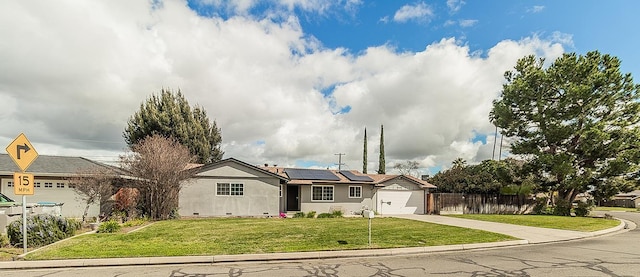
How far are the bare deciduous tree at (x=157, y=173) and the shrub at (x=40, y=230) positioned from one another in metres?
6.66

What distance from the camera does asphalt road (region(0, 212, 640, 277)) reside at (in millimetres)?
8305

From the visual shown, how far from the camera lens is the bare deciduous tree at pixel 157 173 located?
20.0 m

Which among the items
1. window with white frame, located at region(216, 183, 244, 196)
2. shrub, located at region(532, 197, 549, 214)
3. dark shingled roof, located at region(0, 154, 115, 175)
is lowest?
shrub, located at region(532, 197, 549, 214)

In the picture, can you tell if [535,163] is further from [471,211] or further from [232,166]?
[232,166]

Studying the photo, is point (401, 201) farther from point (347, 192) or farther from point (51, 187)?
point (51, 187)

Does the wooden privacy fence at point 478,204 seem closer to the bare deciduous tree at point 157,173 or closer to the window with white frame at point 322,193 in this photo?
the window with white frame at point 322,193

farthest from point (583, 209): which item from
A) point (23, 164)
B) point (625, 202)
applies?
point (625, 202)

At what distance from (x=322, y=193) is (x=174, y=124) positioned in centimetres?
1916

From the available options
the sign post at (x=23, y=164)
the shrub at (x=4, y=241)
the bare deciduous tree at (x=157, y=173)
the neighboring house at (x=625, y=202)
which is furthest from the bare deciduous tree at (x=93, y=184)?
the neighboring house at (x=625, y=202)

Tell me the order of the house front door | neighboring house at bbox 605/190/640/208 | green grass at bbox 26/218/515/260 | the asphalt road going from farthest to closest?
neighboring house at bbox 605/190/640/208
the house front door
green grass at bbox 26/218/515/260
the asphalt road

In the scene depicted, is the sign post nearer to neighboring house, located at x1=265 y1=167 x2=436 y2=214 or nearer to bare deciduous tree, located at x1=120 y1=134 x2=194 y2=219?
bare deciduous tree, located at x1=120 y1=134 x2=194 y2=219

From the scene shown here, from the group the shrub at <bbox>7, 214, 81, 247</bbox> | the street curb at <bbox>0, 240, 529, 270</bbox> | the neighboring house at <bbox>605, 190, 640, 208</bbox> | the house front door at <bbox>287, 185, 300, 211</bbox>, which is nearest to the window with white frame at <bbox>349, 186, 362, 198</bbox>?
the house front door at <bbox>287, 185, 300, 211</bbox>

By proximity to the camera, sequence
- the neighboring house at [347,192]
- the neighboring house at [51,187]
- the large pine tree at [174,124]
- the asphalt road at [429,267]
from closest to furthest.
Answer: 1. the asphalt road at [429,267]
2. the neighboring house at [51,187]
3. the neighboring house at [347,192]
4. the large pine tree at [174,124]

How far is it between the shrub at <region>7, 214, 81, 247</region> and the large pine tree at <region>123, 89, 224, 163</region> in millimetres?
23040
